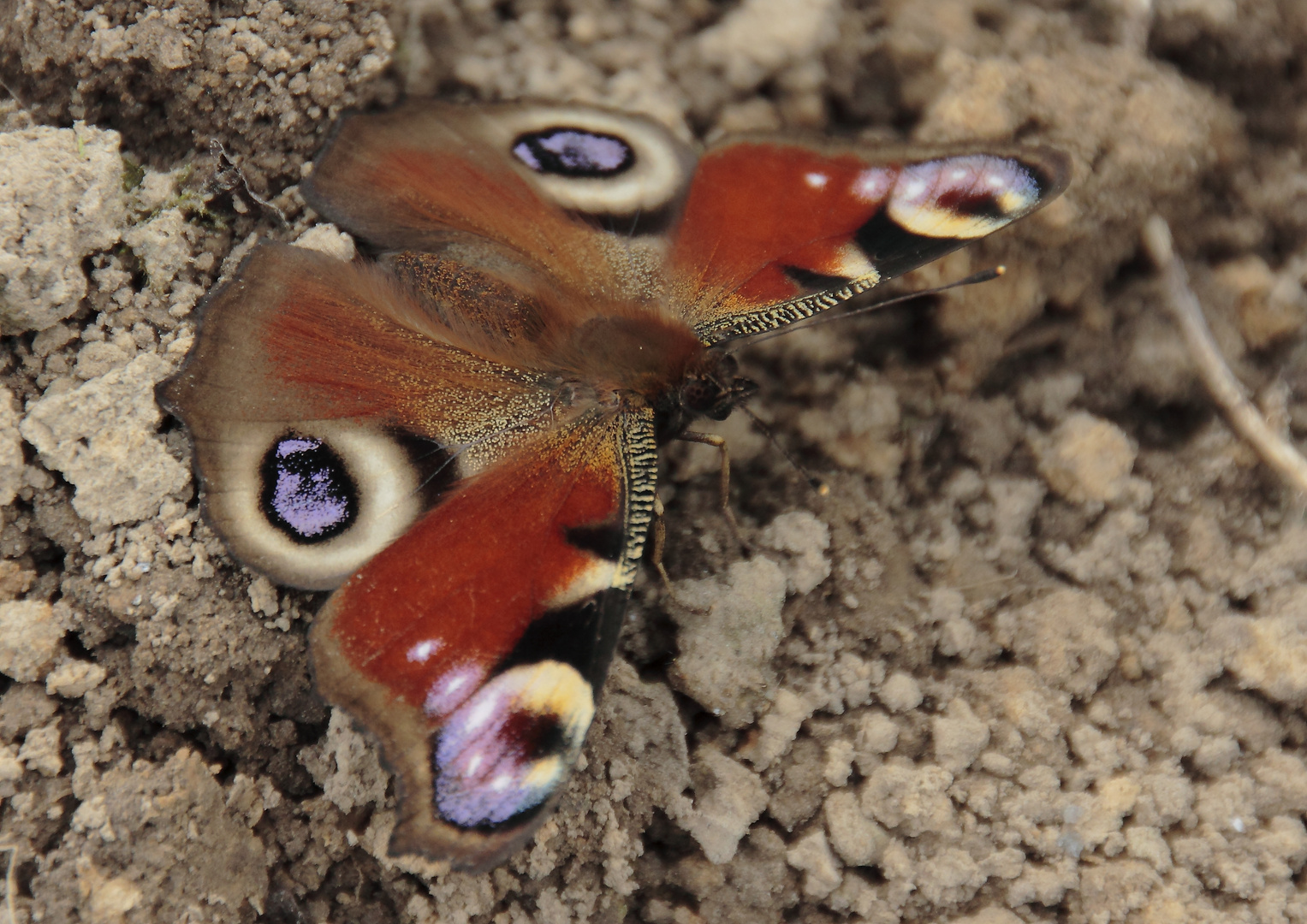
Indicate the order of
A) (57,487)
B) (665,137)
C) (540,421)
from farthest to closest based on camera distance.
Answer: (665,137) < (540,421) < (57,487)

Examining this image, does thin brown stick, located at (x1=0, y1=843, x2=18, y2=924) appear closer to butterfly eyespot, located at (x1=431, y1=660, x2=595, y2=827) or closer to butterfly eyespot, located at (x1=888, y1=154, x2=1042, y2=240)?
butterfly eyespot, located at (x1=431, y1=660, x2=595, y2=827)

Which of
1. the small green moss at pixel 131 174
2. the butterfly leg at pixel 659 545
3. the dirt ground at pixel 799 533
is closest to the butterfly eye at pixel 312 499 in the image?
the dirt ground at pixel 799 533

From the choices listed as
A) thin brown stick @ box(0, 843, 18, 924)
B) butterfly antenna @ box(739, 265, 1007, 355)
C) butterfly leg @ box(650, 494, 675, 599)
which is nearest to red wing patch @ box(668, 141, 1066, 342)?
butterfly antenna @ box(739, 265, 1007, 355)

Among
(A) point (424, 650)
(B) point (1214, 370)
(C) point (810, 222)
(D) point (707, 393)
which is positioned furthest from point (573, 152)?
(B) point (1214, 370)

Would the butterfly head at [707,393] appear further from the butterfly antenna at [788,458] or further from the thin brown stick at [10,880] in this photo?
the thin brown stick at [10,880]

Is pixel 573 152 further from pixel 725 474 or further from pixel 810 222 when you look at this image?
pixel 725 474

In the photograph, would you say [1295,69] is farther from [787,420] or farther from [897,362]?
[787,420]

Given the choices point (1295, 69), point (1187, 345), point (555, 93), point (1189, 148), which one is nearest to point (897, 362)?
point (1187, 345)
